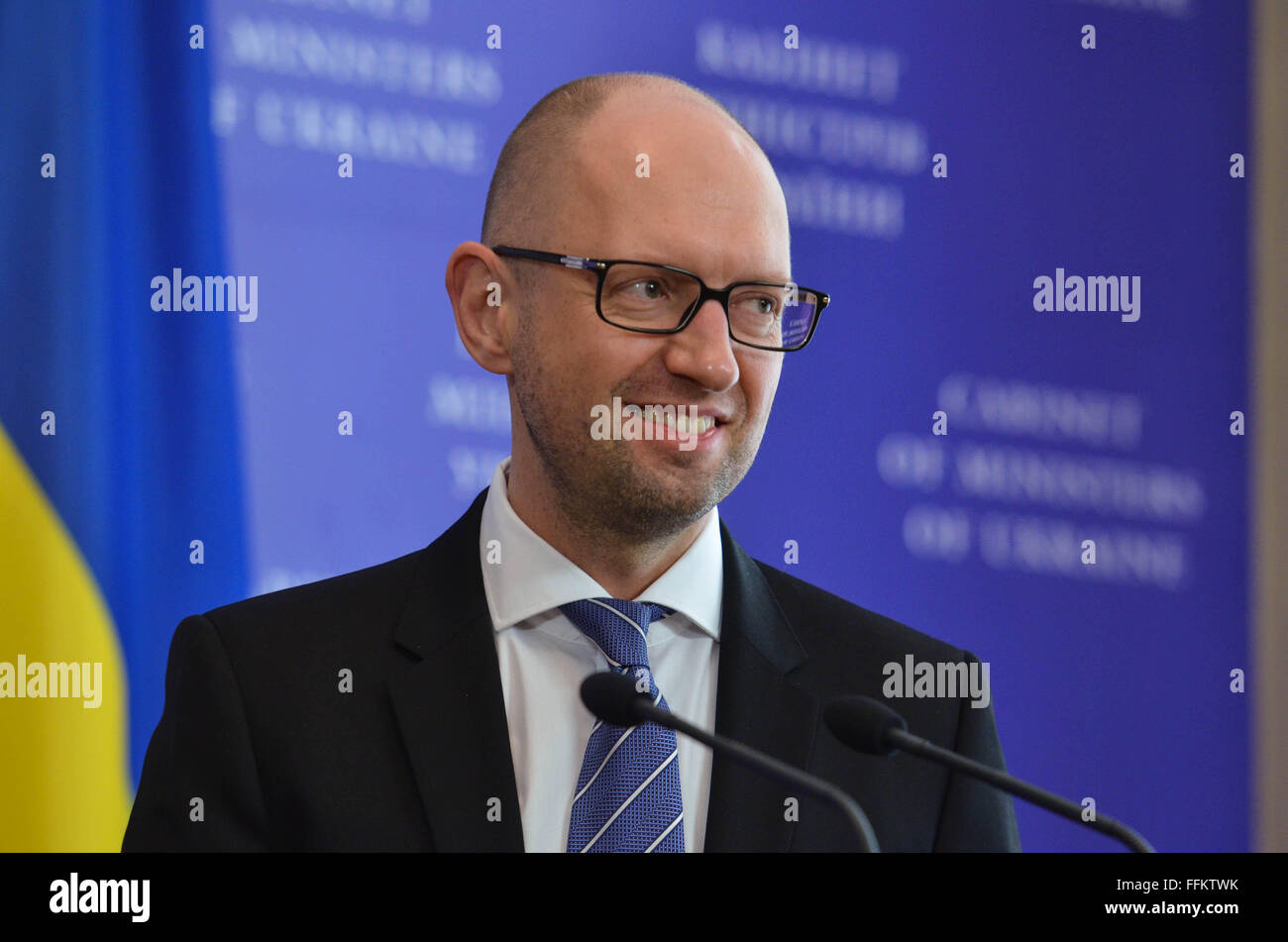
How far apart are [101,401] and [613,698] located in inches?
56.4

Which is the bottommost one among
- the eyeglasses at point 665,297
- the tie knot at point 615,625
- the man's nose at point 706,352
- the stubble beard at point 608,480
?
the tie knot at point 615,625

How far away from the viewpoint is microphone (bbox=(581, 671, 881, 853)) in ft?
3.90

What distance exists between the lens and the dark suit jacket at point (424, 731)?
62.6 inches

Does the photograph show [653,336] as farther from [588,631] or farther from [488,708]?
[488,708]

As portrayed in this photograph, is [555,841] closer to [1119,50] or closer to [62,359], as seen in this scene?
[62,359]

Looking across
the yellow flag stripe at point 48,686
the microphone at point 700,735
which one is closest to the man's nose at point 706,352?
the microphone at point 700,735

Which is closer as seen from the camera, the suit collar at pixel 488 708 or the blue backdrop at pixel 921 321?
the suit collar at pixel 488 708

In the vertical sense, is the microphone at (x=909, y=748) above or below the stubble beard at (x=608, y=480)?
below

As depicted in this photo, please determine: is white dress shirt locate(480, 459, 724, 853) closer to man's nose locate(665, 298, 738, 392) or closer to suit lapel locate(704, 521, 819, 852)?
suit lapel locate(704, 521, 819, 852)

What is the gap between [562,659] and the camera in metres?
1.71

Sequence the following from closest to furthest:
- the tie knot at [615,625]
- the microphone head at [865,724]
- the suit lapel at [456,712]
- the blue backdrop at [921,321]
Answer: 1. the microphone head at [865,724]
2. the suit lapel at [456,712]
3. the tie knot at [615,625]
4. the blue backdrop at [921,321]

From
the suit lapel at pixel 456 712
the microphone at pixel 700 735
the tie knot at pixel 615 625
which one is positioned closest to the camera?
the microphone at pixel 700 735

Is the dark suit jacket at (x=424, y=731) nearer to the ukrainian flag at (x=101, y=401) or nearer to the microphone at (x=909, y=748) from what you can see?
the microphone at (x=909, y=748)

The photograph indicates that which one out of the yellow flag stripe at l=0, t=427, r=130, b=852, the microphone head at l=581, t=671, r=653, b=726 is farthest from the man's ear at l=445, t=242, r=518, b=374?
the yellow flag stripe at l=0, t=427, r=130, b=852
